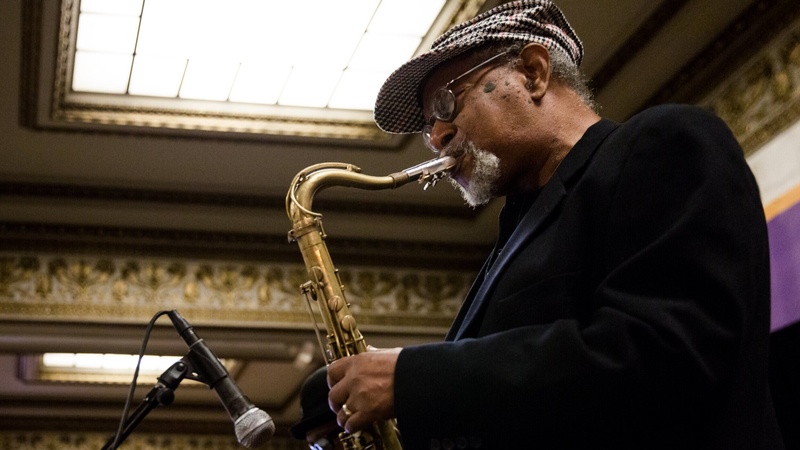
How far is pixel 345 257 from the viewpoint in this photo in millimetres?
8406

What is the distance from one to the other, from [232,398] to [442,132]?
2.78ft

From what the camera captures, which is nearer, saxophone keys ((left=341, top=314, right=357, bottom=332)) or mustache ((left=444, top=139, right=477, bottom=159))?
mustache ((left=444, top=139, right=477, bottom=159))

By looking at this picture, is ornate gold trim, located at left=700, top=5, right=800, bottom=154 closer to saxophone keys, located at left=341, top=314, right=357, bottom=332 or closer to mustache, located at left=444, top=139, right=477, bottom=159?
mustache, located at left=444, top=139, right=477, bottom=159

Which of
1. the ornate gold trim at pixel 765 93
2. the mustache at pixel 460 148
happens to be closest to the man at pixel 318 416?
the mustache at pixel 460 148

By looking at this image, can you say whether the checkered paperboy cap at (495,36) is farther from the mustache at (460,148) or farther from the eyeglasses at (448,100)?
the mustache at (460,148)

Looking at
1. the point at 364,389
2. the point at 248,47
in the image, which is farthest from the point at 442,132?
the point at 248,47

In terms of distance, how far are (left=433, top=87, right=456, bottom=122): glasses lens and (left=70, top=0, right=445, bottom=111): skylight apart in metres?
3.36

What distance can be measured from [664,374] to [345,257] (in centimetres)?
701

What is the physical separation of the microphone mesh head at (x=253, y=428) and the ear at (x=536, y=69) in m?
0.99

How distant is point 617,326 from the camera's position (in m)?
1.46

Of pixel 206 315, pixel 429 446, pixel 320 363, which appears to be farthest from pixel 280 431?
pixel 429 446

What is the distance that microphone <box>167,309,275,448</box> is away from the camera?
2.41m

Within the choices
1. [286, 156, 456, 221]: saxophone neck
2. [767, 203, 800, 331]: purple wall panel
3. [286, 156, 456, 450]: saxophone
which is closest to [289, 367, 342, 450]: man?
[286, 156, 456, 450]: saxophone

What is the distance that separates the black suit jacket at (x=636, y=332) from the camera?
4.77 feet
